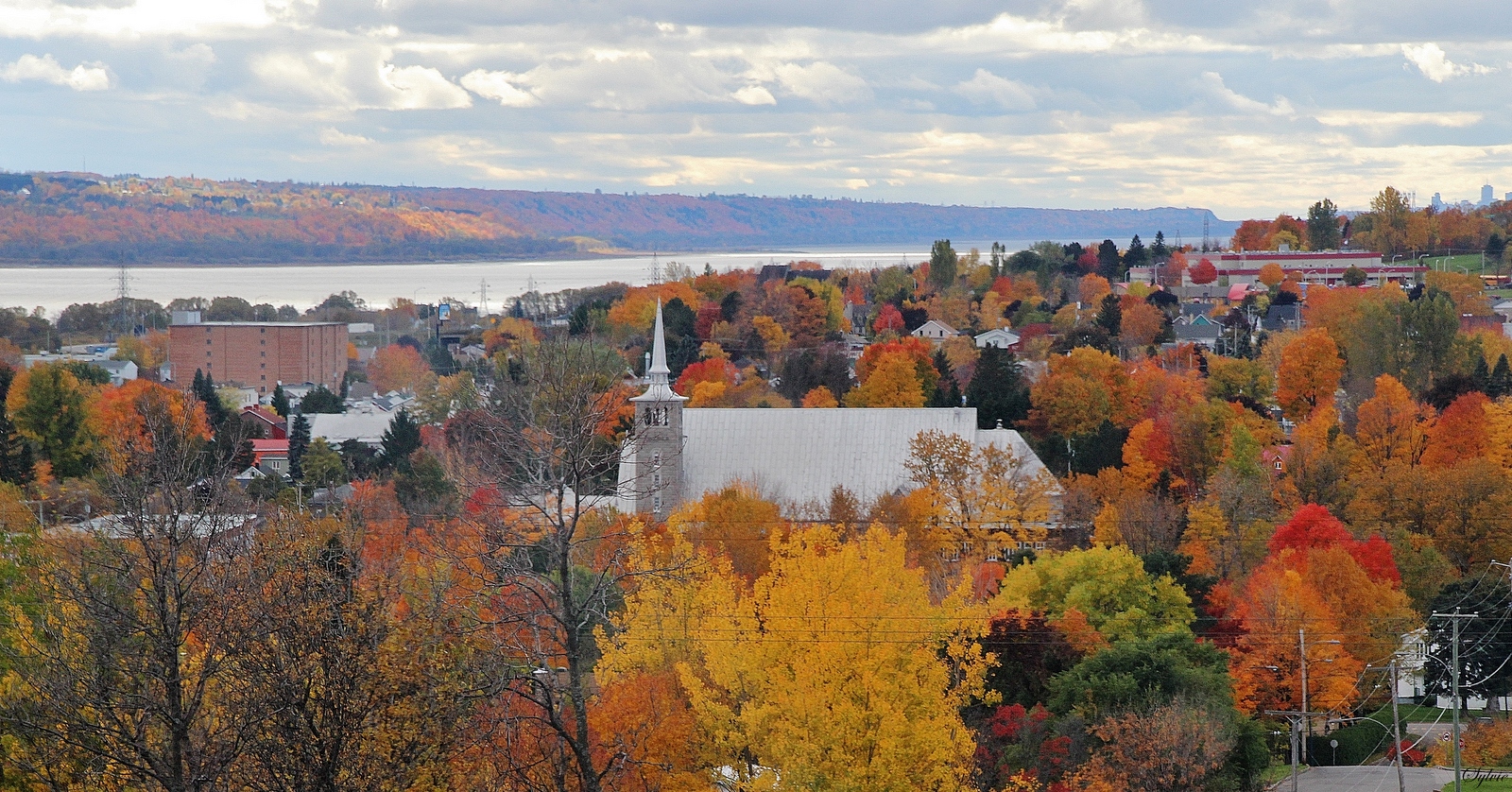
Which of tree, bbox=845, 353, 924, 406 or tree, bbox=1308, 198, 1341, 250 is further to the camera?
tree, bbox=1308, 198, 1341, 250

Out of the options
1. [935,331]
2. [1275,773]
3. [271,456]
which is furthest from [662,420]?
[935,331]

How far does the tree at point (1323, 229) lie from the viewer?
137625 millimetres

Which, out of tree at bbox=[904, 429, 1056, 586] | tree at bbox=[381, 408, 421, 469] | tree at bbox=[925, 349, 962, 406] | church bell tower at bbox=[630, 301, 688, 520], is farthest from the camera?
tree at bbox=[925, 349, 962, 406]

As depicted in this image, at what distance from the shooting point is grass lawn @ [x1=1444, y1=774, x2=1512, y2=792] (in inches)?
1036

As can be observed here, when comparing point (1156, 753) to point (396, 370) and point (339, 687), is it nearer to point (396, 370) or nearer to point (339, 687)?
point (339, 687)

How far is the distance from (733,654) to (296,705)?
9.48 meters

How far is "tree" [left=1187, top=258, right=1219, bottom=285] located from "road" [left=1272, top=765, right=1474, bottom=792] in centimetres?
9813

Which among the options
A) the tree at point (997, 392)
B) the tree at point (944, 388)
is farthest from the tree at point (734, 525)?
the tree at point (944, 388)

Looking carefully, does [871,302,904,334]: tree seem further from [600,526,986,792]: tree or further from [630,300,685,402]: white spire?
[600,526,986,792]: tree

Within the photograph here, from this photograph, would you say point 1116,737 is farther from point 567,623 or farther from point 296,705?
point 296,705

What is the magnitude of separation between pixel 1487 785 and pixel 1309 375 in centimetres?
3795

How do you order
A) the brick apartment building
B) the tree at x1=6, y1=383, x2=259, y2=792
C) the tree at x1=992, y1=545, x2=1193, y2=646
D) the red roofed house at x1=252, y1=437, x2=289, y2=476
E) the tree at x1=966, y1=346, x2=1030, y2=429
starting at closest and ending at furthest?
the tree at x1=6, y1=383, x2=259, y2=792 < the tree at x1=992, y1=545, x2=1193, y2=646 < the tree at x1=966, y1=346, x2=1030, y2=429 < the red roofed house at x1=252, y1=437, x2=289, y2=476 < the brick apartment building

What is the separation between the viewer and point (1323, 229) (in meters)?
138

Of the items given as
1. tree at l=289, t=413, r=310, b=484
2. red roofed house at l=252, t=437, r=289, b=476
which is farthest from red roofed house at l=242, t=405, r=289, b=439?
tree at l=289, t=413, r=310, b=484
